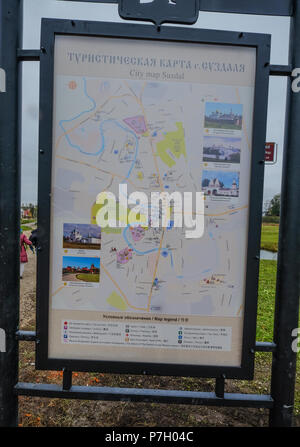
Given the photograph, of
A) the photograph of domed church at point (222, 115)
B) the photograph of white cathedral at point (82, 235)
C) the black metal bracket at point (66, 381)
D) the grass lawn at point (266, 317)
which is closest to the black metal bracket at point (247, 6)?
the photograph of domed church at point (222, 115)

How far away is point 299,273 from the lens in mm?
1741

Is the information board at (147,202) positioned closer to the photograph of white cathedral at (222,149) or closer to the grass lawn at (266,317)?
the photograph of white cathedral at (222,149)

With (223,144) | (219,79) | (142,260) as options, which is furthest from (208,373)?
(219,79)

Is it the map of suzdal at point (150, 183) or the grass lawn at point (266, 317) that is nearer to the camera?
the map of suzdal at point (150, 183)

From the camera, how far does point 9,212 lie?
1.75m

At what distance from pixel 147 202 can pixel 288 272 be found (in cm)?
103

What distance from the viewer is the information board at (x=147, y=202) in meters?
1.67

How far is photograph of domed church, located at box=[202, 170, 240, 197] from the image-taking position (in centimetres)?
171

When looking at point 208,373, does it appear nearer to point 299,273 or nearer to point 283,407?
point 283,407

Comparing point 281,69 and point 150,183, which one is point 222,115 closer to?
point 281,69

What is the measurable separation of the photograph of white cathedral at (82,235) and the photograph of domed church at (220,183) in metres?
0.76

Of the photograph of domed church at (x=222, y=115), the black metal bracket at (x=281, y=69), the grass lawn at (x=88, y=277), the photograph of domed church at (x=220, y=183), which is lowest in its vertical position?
the grass lawn at (x=88, y=277)

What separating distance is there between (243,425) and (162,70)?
9.53ft

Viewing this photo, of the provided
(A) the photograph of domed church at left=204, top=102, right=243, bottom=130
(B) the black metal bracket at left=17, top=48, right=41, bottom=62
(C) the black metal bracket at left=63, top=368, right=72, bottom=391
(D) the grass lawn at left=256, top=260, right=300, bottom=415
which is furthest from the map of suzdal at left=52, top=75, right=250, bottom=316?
(D) the grass lawn at left=256, top=260, right=300, bottom=415
